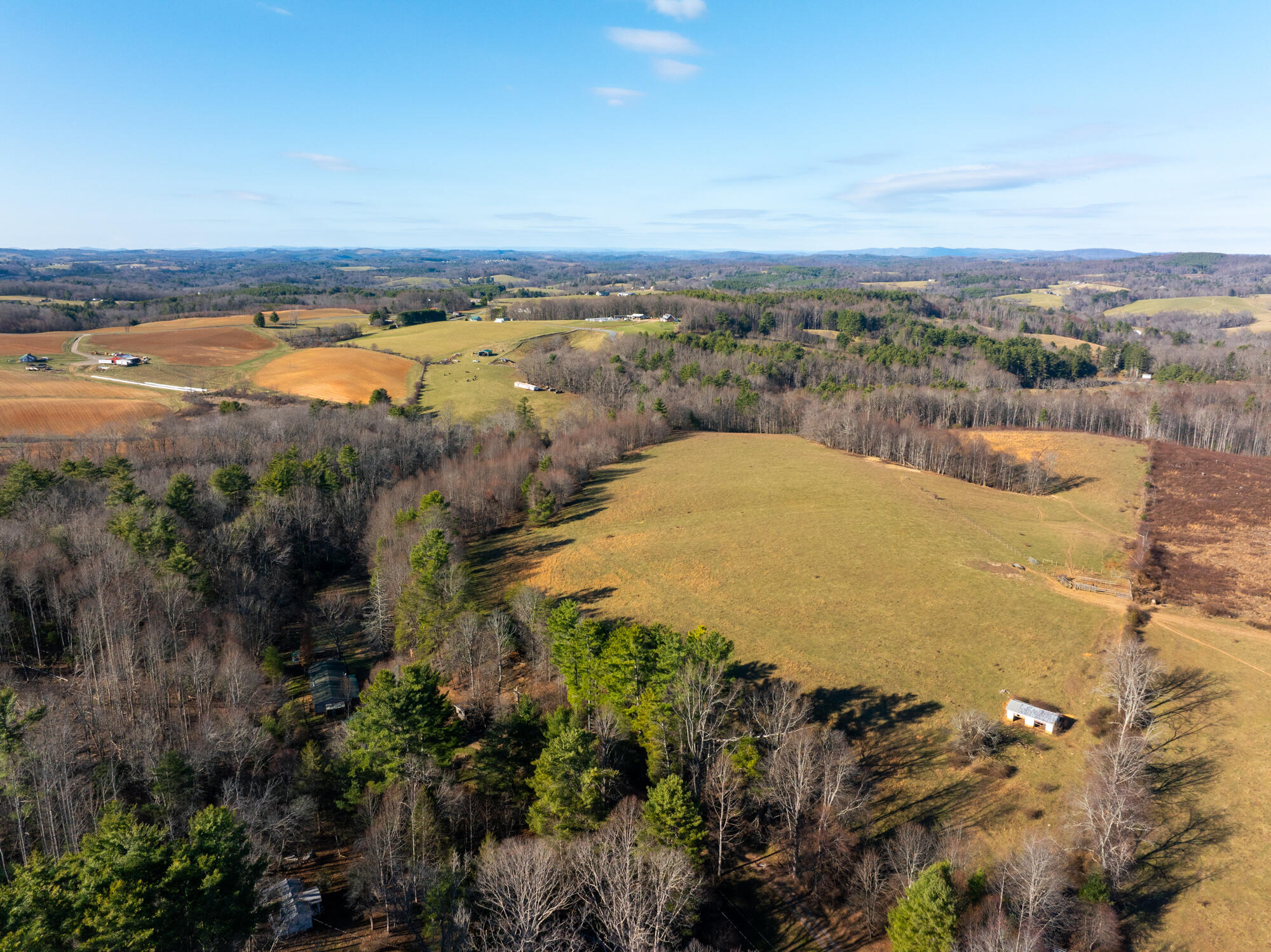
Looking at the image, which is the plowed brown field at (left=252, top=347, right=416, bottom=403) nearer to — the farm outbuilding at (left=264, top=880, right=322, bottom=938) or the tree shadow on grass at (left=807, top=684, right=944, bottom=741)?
the farm outbuilding at (left=264, top=880, right=322, bottom=938)

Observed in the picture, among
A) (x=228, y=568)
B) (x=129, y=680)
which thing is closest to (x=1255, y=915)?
(x=129, y=680)

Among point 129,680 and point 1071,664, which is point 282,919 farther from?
point 1071,664

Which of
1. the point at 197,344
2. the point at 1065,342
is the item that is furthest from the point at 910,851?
the point at 1065,342

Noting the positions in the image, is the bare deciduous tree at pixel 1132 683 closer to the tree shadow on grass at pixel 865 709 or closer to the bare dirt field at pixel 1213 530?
the tree shadow on grass at pixel 865 709

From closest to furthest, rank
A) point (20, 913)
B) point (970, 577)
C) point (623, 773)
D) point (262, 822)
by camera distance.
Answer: point (20, 913)
point (262, 822)
point (623, 773)
point (970, 577)

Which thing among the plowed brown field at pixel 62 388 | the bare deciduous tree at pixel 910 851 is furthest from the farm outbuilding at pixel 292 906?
the plowed brown field at pixel 62 388

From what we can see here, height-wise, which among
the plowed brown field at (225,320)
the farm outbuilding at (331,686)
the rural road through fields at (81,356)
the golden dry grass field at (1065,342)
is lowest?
the farm outbuilding at (331,686)

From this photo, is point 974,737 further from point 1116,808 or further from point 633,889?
point 633,889
